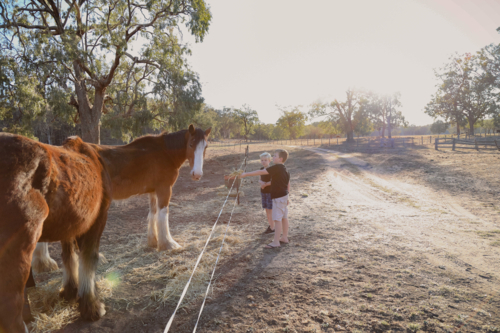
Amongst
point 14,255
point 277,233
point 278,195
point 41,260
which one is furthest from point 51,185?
point 277,233

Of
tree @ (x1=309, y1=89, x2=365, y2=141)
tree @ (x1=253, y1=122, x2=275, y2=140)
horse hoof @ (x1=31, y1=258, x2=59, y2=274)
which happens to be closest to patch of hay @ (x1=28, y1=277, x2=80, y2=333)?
horse hoof @ (x1=31, y1=258, x2=59, y2=274)

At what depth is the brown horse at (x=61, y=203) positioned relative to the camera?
188 cm

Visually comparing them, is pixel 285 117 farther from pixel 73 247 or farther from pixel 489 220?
pixel 73 247

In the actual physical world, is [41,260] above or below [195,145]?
below

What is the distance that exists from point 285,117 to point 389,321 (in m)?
60.4

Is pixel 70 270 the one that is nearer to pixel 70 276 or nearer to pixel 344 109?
pixel 70 276

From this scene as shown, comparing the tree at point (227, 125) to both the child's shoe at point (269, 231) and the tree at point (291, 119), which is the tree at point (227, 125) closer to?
the tree at point (291, 119)

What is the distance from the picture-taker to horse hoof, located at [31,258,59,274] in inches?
159

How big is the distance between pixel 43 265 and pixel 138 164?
212cm

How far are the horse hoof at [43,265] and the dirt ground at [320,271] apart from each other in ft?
0.62

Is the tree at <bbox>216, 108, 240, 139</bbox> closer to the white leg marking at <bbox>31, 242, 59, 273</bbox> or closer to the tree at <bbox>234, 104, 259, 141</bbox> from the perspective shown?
the tree at <bbox>234, 104, 259, 141</bbox>

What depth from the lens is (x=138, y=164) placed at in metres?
4.37

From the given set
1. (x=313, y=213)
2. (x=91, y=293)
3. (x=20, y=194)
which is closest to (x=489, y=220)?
(x=313, y=213)

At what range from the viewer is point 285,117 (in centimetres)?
6125
